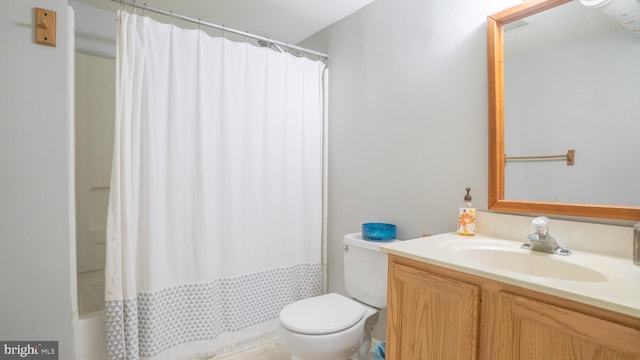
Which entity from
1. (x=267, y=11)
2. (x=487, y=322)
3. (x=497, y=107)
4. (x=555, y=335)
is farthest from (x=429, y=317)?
(x=267, y=11)

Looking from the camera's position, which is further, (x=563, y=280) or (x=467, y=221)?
(x=467, y=221)

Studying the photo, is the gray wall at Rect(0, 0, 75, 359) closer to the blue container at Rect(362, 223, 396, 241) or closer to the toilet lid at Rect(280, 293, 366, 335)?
the toilet lid at Rect(280, 293, 366, 335)

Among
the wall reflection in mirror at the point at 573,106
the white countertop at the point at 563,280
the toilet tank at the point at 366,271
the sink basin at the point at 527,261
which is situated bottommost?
the toilet tank at the point at 366,271

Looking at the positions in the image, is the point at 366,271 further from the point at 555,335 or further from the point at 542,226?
the point at 555,335

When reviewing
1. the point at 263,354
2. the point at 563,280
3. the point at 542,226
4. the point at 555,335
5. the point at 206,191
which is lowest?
the point at 263,354

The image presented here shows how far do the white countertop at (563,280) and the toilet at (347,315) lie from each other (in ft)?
1.31

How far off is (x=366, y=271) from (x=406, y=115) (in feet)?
2.97

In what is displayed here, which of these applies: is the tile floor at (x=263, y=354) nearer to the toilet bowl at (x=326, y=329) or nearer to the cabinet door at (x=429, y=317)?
the toilet bowl at (x=326, y=329)

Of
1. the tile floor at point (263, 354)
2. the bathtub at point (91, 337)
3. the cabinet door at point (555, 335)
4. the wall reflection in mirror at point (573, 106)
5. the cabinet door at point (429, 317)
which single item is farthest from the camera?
the tile floor at point (263, 354)

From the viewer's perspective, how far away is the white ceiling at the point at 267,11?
6.59 feet

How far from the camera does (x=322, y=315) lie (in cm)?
151

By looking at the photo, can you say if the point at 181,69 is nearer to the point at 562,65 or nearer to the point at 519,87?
the point at 519,87

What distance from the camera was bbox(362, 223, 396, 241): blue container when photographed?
5.74 feet

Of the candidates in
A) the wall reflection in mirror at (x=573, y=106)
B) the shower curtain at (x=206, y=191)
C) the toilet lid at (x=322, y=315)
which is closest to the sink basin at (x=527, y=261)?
the wall reflection in mirror at (x=573, y=106)
